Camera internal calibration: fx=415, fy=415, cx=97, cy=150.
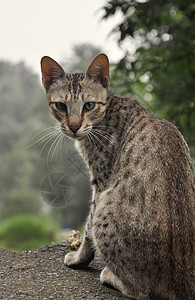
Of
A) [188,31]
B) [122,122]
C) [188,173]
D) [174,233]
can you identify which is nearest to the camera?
[174,233]

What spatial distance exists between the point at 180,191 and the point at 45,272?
1.64 metres

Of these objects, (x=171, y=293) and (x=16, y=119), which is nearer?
(x=171, y=293)

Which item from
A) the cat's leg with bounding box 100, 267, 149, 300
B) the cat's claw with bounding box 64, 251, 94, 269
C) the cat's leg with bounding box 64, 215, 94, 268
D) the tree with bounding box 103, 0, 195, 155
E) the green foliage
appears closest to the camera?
the cat's leg with bounding box 100, 267, 149, 300

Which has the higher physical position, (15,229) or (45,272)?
(45,272)

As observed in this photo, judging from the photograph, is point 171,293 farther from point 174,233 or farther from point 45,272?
point 45,272

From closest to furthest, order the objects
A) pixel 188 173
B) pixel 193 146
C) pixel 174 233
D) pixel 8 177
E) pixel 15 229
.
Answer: pixel 174 233 < pixel 188 173 < pixel 193 146 < pixel 15 229 < pixel 8 177

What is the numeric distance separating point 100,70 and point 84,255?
1.98 m

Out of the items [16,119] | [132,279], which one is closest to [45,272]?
[132,279]

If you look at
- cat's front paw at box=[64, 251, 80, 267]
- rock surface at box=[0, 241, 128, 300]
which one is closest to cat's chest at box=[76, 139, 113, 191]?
cat's front paw at box=[64, 251, 80, 267]

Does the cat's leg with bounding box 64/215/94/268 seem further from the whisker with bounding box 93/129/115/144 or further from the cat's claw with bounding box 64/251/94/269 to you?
the whisker with bounding box 93/129/115/144

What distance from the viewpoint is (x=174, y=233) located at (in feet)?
11.9

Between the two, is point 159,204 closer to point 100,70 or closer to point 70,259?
point 70,259

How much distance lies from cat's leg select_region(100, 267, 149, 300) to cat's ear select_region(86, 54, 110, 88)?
1960mm

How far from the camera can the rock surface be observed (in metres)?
3.70
